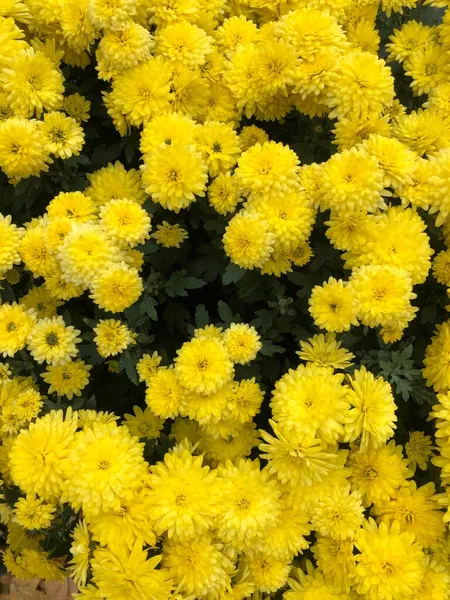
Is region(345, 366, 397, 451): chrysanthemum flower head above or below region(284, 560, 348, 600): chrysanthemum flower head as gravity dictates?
above

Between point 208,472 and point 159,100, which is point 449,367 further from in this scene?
point 159,100

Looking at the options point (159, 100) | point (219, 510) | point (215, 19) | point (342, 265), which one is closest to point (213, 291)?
point (342, 265)

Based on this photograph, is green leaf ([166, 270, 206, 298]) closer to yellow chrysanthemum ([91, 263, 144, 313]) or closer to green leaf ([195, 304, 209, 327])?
green leaf ([195, 304, 209, 327])

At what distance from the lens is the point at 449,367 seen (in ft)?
5.55

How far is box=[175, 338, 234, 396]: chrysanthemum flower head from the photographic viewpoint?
1565mm

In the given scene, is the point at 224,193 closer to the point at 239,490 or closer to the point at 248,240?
the point at 248,240

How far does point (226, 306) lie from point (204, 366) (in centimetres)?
26

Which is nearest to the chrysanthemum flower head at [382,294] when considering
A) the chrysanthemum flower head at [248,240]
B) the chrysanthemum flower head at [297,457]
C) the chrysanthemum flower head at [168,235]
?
the chrysanthemum flower head at [248,240]

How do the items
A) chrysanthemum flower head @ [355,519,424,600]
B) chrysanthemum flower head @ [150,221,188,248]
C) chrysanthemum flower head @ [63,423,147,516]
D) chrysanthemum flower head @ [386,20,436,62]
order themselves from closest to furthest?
chrysanthemum flower head @ [63,423,147,516] < chrysanthemum flower head @ [355,519,424,600] < chrysanthemum flower head @ [150,221,188,248] < chrysanthemum flower head @ [386,20,436,62]

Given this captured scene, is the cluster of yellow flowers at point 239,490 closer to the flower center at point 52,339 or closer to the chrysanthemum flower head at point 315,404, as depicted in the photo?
the chrysanthemum flower head at point 315,404

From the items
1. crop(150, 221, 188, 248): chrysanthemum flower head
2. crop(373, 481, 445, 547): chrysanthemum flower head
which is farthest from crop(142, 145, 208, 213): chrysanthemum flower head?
crop(373, 481, 445, 547): chrysanthemum flower head

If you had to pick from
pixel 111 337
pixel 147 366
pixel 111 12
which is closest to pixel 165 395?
pixel 147 366

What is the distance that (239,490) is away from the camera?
5.16 feet

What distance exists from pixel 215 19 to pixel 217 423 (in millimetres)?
1468
